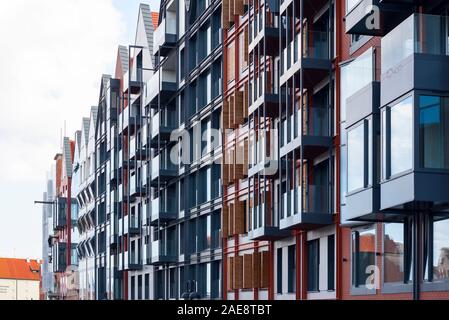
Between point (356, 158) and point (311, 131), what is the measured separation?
5.65m

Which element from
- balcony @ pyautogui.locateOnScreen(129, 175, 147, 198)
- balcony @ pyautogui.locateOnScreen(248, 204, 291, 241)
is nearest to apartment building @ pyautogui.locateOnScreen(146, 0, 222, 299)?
balcony @ pyautogui.locateOnScreen(129, 175, 147, 198)

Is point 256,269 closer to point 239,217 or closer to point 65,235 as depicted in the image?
point 239,217

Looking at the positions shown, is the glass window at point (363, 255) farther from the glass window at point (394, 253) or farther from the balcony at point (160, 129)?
the balcony at point (160, 129)

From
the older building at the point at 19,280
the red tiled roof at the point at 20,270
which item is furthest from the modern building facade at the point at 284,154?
the red tiled roof at the point at 20,270

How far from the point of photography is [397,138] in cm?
1823

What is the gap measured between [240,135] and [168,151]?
1291 cm

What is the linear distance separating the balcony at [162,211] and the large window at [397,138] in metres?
29.2

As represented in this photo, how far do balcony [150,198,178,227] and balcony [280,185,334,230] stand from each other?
20.5m

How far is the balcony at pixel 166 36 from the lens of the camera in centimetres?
4891

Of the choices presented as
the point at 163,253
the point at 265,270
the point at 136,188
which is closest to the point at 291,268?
the point at 265,270

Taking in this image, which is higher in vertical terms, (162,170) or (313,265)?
(162,170)
